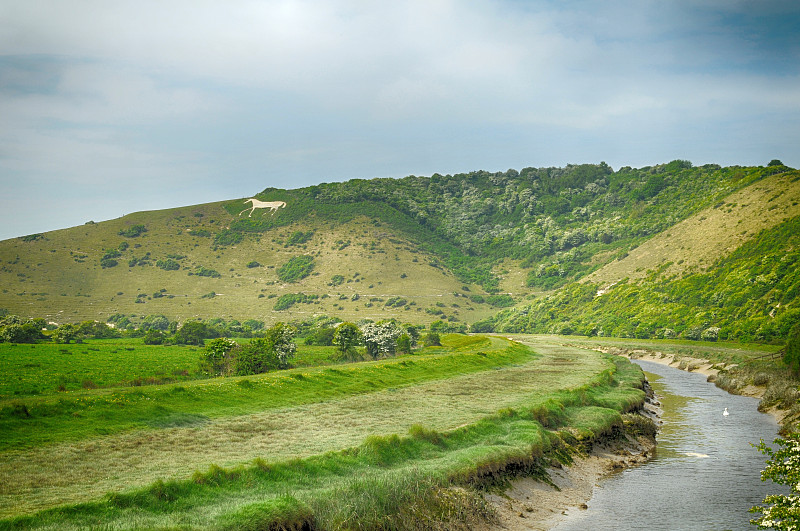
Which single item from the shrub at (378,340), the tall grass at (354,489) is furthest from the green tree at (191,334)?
the tall grass at (354,489)

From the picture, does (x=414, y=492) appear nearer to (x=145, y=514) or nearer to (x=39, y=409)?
(x=145, y=514)

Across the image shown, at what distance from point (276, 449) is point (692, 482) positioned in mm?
20681

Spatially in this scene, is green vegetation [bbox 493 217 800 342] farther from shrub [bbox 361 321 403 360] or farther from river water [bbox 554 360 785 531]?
shrub [bbox 361 321 403 360]

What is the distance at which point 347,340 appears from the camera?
76312 millimetres

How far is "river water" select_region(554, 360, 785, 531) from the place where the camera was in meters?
21.9

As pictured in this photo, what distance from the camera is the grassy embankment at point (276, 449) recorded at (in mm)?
16500

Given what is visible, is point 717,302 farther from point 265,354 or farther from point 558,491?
point 558,491

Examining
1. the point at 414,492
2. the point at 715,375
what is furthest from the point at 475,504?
the point at 715,375

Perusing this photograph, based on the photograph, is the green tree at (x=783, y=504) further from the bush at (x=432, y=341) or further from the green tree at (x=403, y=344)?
the bush at (x=432, y=341)

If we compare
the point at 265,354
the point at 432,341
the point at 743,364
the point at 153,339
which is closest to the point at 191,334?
the point at 153,339

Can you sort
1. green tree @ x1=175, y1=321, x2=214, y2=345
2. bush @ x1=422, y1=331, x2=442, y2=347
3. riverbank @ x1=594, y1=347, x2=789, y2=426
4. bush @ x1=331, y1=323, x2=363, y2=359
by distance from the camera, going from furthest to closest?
bush @ x1=422, y1=331, x2=442, y2=347
green tree @ x1=175, y1=321, x2=214, y2=345
bush @ x1=331, y1=323, x2=363, y2=359
riverbank @ x1=594, y1=347, x2=789, y2=426

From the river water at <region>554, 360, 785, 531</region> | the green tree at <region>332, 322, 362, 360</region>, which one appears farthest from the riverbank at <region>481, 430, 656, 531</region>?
the green tree at <region>332, 322, 362, 360</region>

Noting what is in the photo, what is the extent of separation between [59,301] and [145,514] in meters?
196

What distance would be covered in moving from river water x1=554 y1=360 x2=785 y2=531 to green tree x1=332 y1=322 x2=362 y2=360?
134 feet
